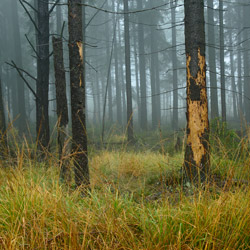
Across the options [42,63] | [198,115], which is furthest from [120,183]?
[42,63]

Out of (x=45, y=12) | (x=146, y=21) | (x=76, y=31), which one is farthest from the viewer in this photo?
(x=146, y=21)

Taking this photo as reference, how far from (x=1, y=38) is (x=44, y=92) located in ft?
66.6

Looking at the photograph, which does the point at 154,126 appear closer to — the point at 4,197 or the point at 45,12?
the point at 45,12

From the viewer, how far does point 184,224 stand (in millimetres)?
2535

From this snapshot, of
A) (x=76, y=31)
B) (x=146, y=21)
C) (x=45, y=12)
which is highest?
A: (x=146, y=21)

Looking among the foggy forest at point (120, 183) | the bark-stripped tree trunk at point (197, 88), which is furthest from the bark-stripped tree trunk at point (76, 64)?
the bark-stripped tree trunk at point (197, 88)

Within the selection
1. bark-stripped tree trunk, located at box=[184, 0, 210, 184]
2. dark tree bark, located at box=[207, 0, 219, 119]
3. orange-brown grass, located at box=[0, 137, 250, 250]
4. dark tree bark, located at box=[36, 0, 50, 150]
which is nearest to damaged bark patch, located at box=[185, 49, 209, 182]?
→ bark-stripped tree trunk, located at box=[184, 0, 210, 184]

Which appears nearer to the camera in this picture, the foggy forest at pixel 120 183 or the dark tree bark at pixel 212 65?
the foggy forest at pixel 120 183

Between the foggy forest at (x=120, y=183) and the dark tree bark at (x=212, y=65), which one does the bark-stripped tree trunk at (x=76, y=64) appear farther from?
the dark tree bark at (x=212, y=65)

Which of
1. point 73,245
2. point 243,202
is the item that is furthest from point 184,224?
point 73,245

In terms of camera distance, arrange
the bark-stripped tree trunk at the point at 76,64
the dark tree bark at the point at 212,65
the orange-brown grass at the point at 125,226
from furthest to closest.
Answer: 1. the dark tree bark at the point at 212,65
2. the bark-stripped tree trunk at the point at 76,64
3. the orange-brown grass at the point at 125,226

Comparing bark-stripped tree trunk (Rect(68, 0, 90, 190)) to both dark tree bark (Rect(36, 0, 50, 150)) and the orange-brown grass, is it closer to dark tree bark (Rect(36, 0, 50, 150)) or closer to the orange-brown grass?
the orange-brown grass

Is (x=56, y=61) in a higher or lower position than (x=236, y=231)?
higher

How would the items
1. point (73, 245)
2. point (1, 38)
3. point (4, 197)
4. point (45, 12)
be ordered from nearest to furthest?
point (73, 245), point (4, 197), point (45, 12), point (1, 38)
